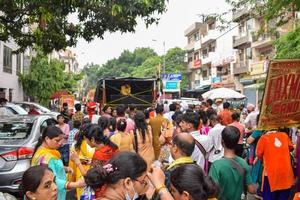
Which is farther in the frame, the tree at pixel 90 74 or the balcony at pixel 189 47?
the tree at pixel 90 74

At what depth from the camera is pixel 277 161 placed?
5.98 metres

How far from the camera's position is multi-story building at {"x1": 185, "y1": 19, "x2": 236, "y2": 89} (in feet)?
147

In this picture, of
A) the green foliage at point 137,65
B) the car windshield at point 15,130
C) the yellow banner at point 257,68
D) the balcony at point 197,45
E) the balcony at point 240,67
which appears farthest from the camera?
the green foliage at point 137,65

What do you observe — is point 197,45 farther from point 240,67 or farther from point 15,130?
point 15,130

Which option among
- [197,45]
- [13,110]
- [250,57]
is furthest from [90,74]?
[13,110]

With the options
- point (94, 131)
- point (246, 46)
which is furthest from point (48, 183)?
point (246, 46)

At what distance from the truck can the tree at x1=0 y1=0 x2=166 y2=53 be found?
495 centimetres

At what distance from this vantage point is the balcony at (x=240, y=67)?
38.3 metres

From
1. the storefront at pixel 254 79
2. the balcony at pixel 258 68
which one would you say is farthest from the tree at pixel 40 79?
the balcony at pixel 258 68

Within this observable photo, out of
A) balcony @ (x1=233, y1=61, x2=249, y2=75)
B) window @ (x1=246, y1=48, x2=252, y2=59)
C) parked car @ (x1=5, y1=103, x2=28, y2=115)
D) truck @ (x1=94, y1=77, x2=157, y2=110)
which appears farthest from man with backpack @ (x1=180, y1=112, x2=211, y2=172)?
balcony @ (x1=233, y1=61, x2=249, y2=75)

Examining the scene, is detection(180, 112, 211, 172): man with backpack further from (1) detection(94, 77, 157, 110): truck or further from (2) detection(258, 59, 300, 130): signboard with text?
(1) detection(94, 77, 157, 110): truck

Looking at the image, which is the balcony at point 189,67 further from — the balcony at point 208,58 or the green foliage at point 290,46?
the green foliage at point 290,46

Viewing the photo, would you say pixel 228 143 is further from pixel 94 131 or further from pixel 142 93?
pixel 142 93

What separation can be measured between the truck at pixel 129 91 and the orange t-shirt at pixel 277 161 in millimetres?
11123
